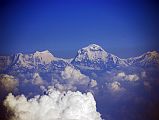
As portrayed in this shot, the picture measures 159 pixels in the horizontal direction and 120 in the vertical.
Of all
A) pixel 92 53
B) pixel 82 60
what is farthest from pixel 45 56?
pixel 92 53

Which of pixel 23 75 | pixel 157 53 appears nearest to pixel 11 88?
pixel 23 75

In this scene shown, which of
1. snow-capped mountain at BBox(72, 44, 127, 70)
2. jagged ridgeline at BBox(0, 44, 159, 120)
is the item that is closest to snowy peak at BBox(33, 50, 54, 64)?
jagged ridgeline at BBox(0, 44, 159, 120)

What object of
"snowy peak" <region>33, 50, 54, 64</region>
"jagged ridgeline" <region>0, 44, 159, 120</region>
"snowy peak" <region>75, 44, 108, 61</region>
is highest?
"snowy peak" <region>75, 44, 108, 61</region>

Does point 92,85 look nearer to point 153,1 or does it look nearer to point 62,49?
point 62,49

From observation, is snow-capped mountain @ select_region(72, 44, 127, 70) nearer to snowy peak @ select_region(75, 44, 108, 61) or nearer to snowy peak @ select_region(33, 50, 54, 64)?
snowy peak @ select_region(75, 44, 108, 61)

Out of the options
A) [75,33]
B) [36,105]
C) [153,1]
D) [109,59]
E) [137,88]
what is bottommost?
[36,105]

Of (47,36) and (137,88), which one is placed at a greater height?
(47,36)

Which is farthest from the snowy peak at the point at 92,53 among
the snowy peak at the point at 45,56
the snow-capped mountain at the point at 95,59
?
the snowy peak at the point at 45,56

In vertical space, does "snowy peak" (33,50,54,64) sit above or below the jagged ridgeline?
above
